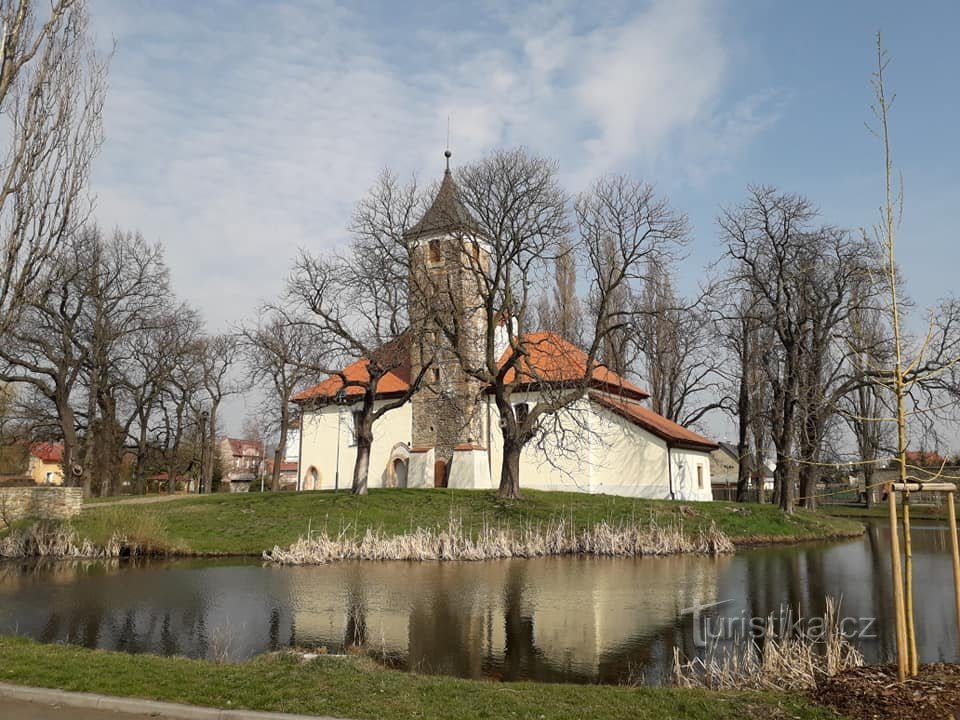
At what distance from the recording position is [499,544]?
66.7ft

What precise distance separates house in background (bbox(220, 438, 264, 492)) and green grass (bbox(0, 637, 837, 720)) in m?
66.0

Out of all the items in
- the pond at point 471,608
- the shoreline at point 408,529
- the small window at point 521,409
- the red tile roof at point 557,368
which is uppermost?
the red tile roof at point 557,368

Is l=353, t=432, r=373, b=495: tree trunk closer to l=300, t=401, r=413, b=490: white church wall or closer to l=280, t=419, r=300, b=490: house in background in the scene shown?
l=300, t=401, r=413, b=490: white church wall

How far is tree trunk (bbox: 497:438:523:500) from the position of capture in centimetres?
2725

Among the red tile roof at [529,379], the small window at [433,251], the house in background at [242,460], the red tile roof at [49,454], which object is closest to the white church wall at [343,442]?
the red tile roof at [529,379]

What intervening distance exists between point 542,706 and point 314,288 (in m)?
22.9

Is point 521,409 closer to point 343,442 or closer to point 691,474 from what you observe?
point 691,474

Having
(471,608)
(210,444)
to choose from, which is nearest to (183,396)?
(210,444)

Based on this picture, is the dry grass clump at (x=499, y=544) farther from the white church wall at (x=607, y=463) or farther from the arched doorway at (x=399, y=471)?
the arched doorway at (x=399, y=471)

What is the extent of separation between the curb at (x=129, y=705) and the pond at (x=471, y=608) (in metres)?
3.08

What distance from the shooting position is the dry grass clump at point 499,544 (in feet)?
65.1

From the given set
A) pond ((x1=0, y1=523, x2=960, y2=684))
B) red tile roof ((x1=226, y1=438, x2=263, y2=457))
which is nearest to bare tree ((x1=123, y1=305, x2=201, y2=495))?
pond ((x1=0, y1=523, x2=960, y2=684))

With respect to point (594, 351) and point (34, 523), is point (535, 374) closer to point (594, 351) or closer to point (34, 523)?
point (594, 351)

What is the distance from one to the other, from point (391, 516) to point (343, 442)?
53.1 feet
